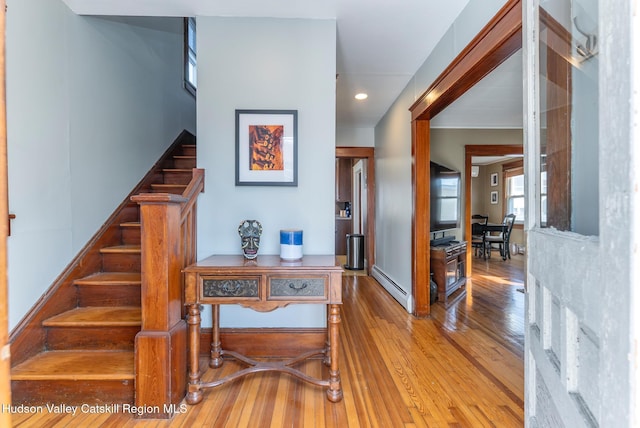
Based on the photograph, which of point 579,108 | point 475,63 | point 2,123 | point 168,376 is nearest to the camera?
point 2,123

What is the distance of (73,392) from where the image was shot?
1.69 m

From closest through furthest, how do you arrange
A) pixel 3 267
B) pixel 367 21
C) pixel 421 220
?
pixel 3 267
pixel 367 21
pixel 421 220

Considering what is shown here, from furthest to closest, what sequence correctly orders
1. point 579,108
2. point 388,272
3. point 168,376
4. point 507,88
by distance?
point 388,272
point 507,88
point 168,376
point 579,108

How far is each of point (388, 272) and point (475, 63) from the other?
2.91m

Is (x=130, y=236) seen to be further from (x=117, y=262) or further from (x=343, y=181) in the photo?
(x=343, y=181)

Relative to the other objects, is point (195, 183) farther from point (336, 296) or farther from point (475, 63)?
point (475, 63)

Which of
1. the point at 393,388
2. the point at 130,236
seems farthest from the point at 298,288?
the point at 130,236

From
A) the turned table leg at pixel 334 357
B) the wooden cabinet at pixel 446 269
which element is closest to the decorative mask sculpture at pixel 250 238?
the turned table leg at pixel 334 357

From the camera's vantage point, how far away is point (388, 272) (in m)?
4.30

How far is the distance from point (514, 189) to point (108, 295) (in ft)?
28.9

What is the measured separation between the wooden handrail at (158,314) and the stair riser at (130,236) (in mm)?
1223

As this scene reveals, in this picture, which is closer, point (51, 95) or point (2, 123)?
point (2, 123)

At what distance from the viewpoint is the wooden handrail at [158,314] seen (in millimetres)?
1627

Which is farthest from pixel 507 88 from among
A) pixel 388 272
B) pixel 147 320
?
pixel 147 320
